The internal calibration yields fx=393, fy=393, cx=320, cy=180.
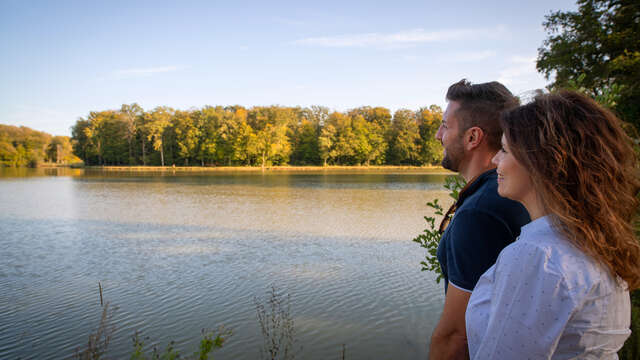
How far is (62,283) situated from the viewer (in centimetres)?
954

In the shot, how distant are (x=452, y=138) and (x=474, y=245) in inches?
25.4

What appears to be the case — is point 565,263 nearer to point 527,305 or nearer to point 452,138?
point 527,305

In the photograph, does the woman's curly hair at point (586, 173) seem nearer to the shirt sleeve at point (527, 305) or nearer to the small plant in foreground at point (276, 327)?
the shirt sleeve at point (527, 305)

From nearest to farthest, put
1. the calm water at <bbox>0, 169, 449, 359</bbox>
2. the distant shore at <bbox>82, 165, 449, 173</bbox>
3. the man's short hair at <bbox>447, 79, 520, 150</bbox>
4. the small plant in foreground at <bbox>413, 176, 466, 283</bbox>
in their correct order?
the man's short hair at <bbox>447, 79, 520, 150</bbox>, the small plant in foreground at <bbox>413, 176, 466, 283</bbox>, the calm water at <bbox>0, 169, 449, 359</bbox>, the distant shore at <bbox>82, 165, 449, 173</bbox>

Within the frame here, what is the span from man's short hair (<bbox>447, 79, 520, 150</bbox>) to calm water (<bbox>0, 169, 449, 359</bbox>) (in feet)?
17.2

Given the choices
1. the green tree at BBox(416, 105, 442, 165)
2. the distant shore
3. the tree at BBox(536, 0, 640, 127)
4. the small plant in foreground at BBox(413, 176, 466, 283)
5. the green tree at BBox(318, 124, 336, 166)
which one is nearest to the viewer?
the small plant in foreground at BBox(413, 176, 466, 283)

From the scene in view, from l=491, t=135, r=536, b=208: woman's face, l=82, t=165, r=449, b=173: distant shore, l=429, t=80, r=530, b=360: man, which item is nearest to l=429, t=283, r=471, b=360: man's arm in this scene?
l=429, t=80, r=530, b=360: man

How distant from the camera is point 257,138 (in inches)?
2938

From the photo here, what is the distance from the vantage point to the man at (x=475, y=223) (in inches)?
59.6

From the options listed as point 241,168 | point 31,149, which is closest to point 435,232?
point 241,168

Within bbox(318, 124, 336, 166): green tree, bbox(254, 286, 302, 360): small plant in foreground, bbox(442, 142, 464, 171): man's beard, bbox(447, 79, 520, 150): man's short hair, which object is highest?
bbox(318, 124, 336, 166): green tree

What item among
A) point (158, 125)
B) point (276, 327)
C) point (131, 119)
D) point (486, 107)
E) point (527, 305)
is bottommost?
point (276, 327)

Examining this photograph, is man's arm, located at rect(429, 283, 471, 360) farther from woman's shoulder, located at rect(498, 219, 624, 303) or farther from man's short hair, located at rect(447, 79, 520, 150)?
man's short hair, located at rect(447, 79, 520, 150)

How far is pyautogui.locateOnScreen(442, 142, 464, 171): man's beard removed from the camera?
197cm
